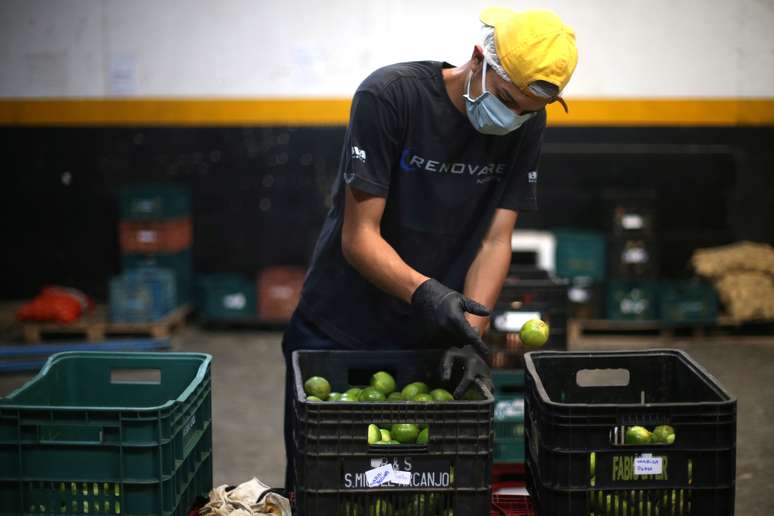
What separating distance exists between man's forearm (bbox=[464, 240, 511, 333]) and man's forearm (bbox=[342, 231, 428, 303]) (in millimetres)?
303

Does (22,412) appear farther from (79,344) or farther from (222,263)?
(222,263)

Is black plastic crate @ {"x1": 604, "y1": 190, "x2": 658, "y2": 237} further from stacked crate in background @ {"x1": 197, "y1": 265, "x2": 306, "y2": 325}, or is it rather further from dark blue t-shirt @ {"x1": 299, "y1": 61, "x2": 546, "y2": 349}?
dark blue t-shirt @ {"x1": 299, "y1": 61, "x2": 546, "y2": 349}

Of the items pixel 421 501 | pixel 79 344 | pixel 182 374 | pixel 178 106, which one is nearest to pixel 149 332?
pixel 79 344

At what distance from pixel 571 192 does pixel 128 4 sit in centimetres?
399

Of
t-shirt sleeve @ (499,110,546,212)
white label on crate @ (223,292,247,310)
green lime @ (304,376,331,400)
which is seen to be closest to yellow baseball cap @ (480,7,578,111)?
t-shirt sleeve @ (499,110,546,212)

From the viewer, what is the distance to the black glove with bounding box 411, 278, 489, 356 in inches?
105

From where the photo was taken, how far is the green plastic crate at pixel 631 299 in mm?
8289

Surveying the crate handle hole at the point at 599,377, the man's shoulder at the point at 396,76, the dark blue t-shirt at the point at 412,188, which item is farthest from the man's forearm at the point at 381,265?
the crate handle hole at the point at 599,377

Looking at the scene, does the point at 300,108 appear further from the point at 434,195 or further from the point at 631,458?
the point at 631,458

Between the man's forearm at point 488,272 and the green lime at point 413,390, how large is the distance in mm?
426

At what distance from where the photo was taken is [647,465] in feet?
7.91

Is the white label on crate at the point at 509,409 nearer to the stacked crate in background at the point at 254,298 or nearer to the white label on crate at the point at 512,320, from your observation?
the white label on crate at the point at 512,320

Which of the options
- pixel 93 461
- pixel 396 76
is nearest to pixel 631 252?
pixel 396 76

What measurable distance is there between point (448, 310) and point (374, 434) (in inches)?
15.8
